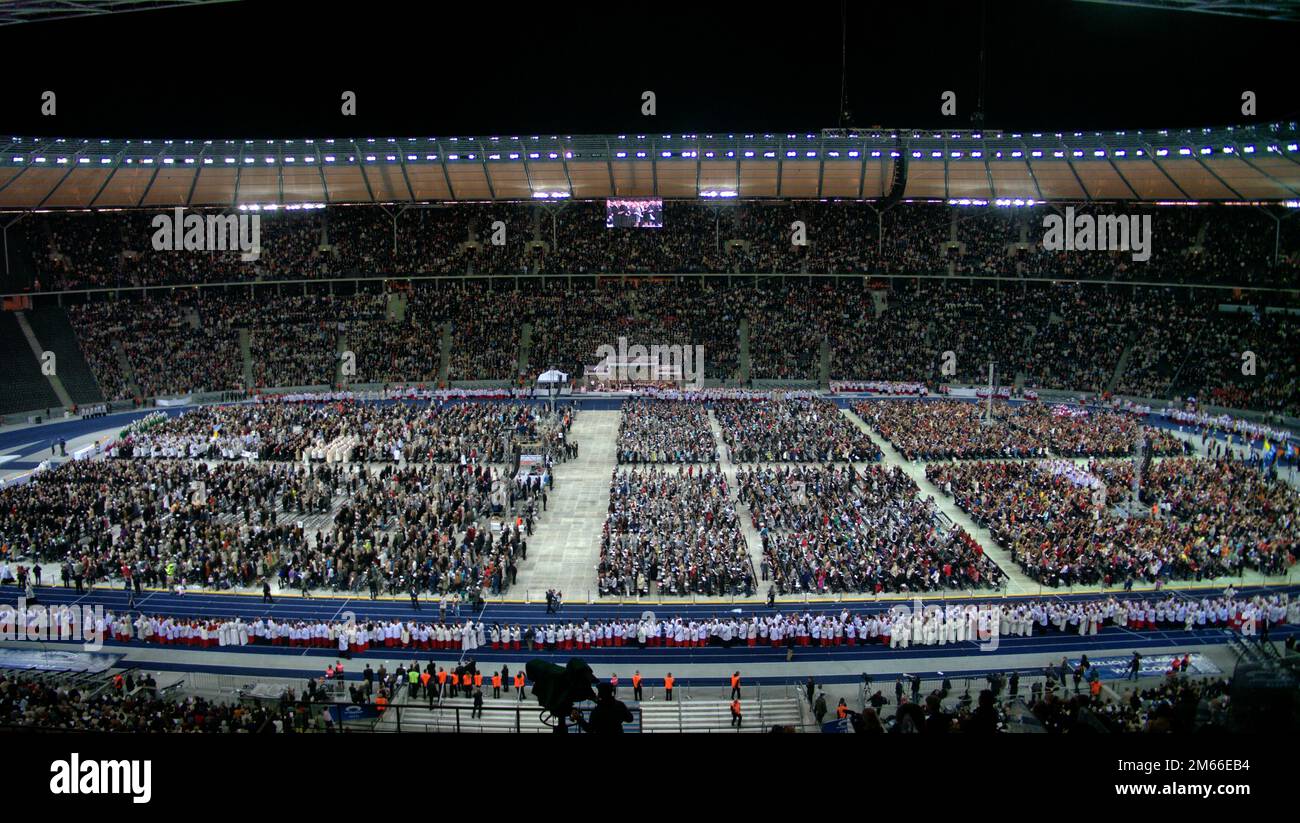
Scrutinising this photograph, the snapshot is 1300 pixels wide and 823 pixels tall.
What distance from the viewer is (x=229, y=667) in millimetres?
20734

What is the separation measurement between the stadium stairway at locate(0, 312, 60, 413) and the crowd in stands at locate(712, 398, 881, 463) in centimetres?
3333

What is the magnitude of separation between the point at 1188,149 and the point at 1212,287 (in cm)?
714

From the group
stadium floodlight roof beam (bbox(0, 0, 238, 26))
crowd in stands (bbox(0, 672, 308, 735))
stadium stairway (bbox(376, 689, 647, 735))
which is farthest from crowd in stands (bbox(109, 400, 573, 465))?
crowd in stands (bbox(0, 672, 308, 735))

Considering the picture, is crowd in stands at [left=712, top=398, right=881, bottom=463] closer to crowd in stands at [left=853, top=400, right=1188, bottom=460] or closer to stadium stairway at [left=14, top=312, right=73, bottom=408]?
crowd in stands at [left=853, top=400, right=1188, bottom=460]

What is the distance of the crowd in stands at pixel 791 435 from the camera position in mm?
36469

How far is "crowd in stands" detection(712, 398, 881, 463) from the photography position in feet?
120

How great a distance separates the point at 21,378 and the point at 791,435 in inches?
1495

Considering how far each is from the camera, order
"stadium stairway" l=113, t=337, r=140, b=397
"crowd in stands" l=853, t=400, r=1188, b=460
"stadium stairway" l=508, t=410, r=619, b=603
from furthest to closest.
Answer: "stadium stairway" l=113, t=337, r=140, b=397
"crowd in stands" l=853, t=400, r=1188, b=460
"stadium stairway" l=508, t=410, r=619, b=603

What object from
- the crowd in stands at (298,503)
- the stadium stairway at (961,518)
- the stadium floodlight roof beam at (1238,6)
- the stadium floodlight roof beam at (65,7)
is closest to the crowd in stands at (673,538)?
the crowd in stands at (298,503)

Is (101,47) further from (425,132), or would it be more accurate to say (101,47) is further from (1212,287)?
(1212,287)

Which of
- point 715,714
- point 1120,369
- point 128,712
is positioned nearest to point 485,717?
point 715,714

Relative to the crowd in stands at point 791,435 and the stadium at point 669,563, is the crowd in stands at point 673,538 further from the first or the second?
the crowd in stands at point 791,435

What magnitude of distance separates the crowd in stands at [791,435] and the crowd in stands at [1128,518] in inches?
156
